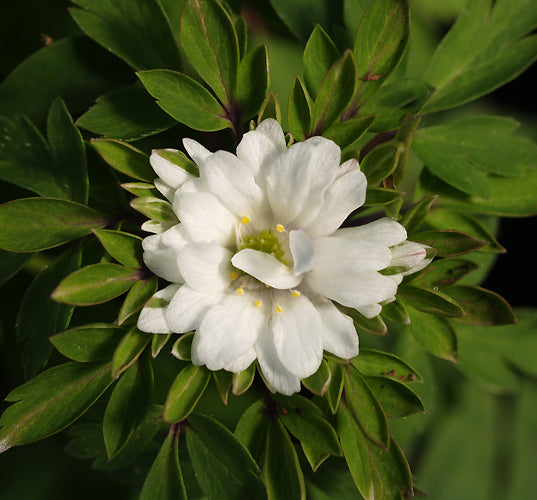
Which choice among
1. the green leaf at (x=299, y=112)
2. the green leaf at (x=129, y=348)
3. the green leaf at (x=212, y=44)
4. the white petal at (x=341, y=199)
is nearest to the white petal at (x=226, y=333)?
the green leaf at (x=129, y=348)

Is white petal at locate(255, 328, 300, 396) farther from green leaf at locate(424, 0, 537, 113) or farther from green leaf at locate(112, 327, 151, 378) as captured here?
green leaf at locate(424, 0, 537, 113)

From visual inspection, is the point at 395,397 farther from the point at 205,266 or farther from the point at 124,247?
the point at 124,247

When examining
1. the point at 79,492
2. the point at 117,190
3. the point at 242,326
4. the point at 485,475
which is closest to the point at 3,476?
the point at 79,492

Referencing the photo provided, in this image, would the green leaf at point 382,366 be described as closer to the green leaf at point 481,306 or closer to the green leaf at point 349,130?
the green leaf at point 481,306

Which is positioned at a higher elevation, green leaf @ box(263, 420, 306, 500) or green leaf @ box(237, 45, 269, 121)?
green leaf @ box(237, 45, 269, 121)

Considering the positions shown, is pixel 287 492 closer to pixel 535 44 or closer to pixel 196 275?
pixel 196 275

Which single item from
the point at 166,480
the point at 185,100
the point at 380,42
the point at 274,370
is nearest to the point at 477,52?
the point at 380,42

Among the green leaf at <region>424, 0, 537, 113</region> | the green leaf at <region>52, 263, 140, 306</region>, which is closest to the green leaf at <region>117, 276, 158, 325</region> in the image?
the green leaf at <region>52, 263, 140, 306</region>
